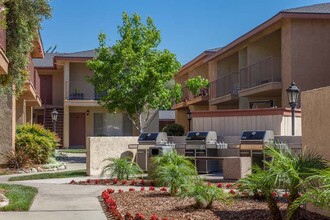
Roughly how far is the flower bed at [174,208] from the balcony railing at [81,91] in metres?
31.3

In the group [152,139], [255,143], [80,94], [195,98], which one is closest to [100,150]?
[152,139]

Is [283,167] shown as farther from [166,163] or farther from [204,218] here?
[166,163]

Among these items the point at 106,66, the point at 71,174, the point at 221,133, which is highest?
the point at 106,66

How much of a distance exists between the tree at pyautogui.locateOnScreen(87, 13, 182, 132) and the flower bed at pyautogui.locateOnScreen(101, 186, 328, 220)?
17.1m

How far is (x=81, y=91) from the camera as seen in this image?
42.9 meters

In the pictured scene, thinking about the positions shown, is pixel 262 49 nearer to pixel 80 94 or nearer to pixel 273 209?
pixel 80 94

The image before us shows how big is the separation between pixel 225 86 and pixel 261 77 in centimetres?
606

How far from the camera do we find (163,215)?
888cm

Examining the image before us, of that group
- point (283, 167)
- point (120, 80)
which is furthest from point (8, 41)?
point (120, 80)

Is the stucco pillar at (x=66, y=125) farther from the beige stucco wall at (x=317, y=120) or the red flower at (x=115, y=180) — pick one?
Answer: the beige stucco wall at (x=317, y=120)

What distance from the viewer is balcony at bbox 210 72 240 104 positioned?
31250 millimetres

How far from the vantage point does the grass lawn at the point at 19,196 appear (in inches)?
404

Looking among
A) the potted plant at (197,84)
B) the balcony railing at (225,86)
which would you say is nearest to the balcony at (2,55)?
the balcony railing at (225,86)

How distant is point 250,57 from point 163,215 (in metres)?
20.8
